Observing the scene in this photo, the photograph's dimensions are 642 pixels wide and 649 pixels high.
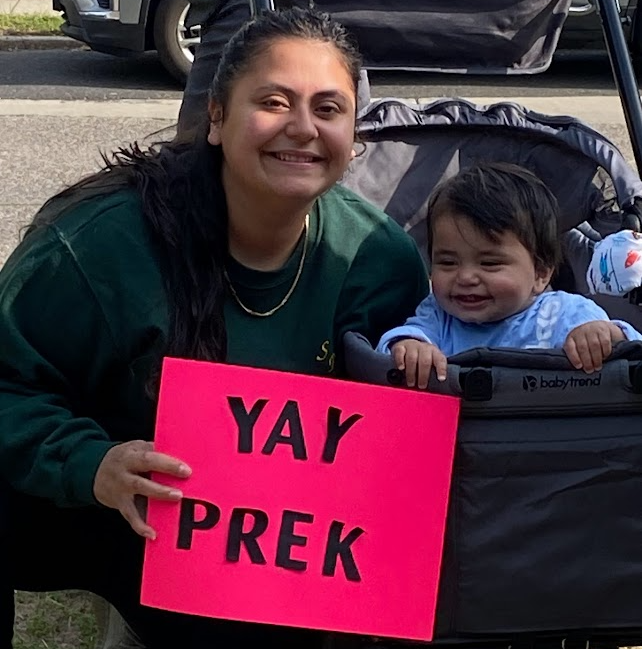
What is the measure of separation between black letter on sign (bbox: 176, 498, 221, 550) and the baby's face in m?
0.59

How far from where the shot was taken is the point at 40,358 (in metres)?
2.04

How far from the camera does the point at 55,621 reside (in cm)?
277

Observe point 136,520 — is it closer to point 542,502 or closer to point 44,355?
point 44,355

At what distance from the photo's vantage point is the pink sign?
177 centimetres

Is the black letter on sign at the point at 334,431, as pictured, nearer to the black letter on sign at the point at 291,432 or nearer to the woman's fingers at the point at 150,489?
the black letter on sign at the point at 291,432

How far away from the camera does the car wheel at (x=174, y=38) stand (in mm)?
7719

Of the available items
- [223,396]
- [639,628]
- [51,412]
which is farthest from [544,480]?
[51,412]

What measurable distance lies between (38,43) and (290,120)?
852 centimetres

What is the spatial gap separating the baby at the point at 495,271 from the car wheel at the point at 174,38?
572cm

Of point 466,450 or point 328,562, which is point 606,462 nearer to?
point 466,450

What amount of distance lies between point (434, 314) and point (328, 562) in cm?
56

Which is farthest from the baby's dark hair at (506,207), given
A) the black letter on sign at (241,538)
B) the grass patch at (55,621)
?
the grass patch at (55,621)

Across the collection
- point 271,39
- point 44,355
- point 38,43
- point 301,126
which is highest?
point 38,43

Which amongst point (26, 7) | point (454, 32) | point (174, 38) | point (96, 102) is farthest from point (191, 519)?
point (26, 7)
